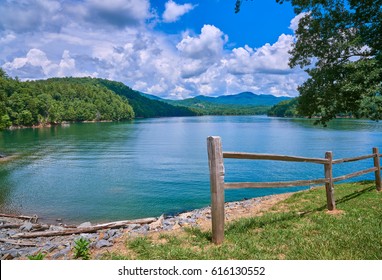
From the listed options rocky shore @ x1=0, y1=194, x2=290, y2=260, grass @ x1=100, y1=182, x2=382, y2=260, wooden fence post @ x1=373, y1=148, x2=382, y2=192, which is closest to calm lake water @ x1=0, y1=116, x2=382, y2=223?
rocky shore @ x1=0, y1=194, x2=290, y2=260

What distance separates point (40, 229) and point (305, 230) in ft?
42.4

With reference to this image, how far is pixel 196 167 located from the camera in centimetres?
3656

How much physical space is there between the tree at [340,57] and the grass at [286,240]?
22.8ft

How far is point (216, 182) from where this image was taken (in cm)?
687

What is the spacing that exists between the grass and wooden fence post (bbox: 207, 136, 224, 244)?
33 centimetres

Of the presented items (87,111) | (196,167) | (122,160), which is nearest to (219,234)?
(196,167)

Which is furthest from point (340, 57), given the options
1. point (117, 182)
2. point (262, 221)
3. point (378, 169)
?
point (117, 182)

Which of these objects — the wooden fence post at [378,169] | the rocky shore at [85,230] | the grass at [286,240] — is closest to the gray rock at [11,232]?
the rocky shore at [85,230]

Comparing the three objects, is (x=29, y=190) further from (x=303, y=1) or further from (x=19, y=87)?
(x=19, y=87)

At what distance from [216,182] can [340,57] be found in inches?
527

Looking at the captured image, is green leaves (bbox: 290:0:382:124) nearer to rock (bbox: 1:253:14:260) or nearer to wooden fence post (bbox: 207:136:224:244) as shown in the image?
wooden fence post (bbox: 207:136:224:244)

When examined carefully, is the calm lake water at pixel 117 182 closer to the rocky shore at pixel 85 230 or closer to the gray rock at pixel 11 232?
the gray rock at pixel 11 232

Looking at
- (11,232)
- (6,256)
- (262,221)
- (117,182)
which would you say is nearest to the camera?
(262,221)

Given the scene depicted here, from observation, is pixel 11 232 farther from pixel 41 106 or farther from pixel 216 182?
pixel 41 106
